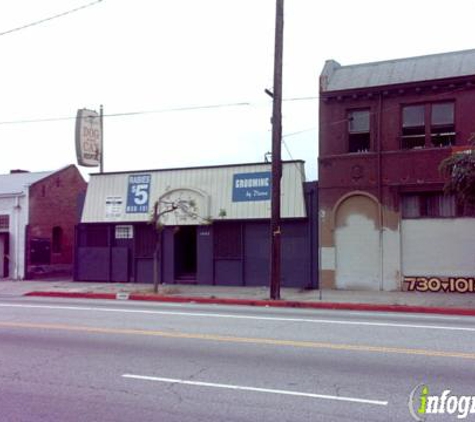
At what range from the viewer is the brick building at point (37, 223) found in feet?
87.9

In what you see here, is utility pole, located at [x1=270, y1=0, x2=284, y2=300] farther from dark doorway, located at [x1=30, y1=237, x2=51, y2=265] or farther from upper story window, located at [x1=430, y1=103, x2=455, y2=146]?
dark doorway, located at [x1=30, y1=237, x2=51, y2=265]

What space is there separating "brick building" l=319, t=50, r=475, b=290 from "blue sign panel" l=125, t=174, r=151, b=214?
7.17 m

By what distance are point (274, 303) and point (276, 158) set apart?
4207mm

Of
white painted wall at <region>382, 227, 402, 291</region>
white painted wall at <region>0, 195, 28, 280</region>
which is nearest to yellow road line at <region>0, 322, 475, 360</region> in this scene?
white painted wall at <region>382, 227, 402, 291</region>

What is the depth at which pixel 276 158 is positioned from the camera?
17938 mm

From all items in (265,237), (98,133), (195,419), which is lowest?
(195,419)

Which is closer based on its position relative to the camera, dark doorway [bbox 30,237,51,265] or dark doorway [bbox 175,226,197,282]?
dark doorway [bbox 175,226,197,282]

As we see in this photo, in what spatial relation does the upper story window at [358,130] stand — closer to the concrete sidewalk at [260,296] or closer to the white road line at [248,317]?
the concrete sidewalk at [260,296]

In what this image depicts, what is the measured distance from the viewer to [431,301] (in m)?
17.0

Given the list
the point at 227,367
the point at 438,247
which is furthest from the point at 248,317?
→ the point at 438,247

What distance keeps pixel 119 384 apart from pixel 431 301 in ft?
39.2

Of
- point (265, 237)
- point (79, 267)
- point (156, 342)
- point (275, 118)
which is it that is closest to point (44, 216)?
point (79, 267)

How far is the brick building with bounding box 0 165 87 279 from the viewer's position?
26797 millimetres

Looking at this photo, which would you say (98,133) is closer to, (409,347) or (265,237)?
(265,237)
